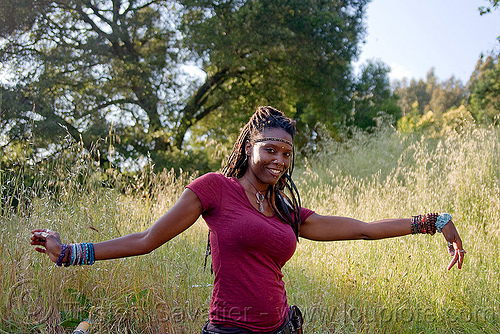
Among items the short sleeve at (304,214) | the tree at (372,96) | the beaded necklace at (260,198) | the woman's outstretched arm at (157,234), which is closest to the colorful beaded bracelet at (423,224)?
the short sleeve at (304,214)

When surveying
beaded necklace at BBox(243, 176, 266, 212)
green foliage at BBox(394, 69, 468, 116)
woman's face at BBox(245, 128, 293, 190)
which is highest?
green foliage at BBox(394, 69, 468, 116)

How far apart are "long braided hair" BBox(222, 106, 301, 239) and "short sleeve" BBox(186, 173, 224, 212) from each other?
12.1 inches

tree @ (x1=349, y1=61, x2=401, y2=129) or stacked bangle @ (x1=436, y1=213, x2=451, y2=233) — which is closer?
stacked bangle @ (x1=436, y1=213, x2=451, y2=233)

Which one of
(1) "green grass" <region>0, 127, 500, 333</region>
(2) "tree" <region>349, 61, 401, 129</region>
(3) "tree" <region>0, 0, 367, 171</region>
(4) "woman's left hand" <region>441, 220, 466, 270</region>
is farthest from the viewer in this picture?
(2) "tree" <region>349, 61, 401, 129</region>

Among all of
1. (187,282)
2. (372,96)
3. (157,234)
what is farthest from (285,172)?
(372,96)

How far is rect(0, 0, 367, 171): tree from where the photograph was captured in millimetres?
12891

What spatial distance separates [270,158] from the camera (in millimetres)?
2236

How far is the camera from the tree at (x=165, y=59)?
1289cm

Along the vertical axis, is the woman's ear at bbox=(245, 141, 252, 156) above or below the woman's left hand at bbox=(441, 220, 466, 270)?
above

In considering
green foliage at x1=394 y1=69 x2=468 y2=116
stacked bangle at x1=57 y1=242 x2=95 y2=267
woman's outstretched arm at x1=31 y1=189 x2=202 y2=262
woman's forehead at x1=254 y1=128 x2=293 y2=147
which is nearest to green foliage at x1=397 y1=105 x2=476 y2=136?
woman's forehead at x1=254 y1=128 x2=293 y2=147

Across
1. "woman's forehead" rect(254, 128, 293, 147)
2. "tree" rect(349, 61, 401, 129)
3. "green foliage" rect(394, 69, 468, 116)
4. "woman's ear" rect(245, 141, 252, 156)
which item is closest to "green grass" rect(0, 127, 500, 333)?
"woman's ear" rect(245, 141, 252, 156)

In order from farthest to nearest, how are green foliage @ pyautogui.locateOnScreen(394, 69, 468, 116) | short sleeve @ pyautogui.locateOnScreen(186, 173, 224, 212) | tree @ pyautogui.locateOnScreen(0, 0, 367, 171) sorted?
1. green foliage @ pyautogui.locateOnScreen(394, 69, 468, 116)
2. tree @ pyautogui.locateOnScreen(0, 0, 367, 171)
3. short sleeve @ pyautogui.locateOnScreen(186, 173, 224, 212)

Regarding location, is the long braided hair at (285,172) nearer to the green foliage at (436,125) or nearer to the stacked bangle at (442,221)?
the stacked bangle at (442,221)

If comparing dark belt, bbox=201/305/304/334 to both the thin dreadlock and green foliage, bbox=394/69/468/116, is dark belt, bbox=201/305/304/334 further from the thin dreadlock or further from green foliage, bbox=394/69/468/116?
green foliage, bbox=394/69/468/116
